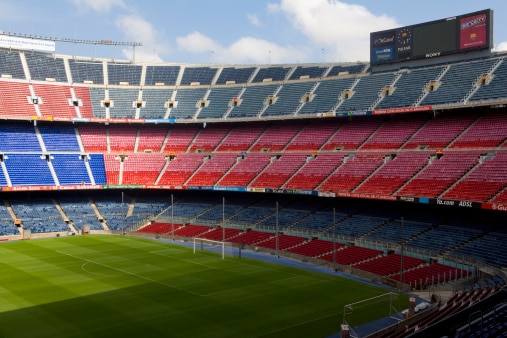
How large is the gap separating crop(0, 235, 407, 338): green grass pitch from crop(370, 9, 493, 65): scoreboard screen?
110 feet

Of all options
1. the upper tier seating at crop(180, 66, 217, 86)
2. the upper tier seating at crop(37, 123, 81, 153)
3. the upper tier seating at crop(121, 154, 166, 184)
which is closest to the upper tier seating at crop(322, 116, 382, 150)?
the upper tier seating at crop(121, 154, 166, 184)

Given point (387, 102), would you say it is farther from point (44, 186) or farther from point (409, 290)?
point (44, 186)

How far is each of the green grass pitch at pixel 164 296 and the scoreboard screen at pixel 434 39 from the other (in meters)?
33.4

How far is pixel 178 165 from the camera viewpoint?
76688 millimetres

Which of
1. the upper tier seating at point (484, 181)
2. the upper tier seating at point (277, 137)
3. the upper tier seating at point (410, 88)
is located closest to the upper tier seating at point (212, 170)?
the upper tier seating at point (277, 137)

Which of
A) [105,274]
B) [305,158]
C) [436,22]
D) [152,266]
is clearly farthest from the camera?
[305,158]

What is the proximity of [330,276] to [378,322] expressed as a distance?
13014 millimetres

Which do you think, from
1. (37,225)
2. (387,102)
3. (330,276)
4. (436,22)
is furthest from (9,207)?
(436,22)

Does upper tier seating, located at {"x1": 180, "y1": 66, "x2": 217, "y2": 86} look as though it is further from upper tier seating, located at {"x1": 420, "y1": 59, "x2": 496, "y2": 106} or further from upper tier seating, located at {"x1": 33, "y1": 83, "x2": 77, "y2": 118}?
upper tier seating, located at {"x1": 420, "y1": 59, "x2": 496, "y2": 106}

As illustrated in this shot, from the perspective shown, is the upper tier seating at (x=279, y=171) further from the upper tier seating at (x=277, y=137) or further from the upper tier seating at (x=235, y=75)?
the upper tier seating at (x=235, y=75)

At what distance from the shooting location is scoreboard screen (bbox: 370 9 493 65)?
56.9 metres

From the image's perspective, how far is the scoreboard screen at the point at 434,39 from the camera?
56.9 m

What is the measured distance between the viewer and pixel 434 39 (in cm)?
6131

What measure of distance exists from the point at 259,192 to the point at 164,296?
99.8 feet
